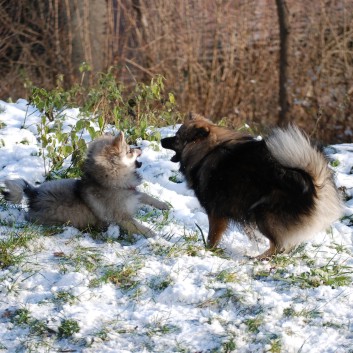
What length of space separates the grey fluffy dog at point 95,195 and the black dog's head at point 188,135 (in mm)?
375

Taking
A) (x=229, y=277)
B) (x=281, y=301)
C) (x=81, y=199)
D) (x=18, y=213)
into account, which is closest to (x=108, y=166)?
(x=81, y=199)

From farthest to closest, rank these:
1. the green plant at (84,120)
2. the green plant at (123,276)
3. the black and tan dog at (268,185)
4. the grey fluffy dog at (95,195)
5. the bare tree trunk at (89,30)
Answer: the bare tree trunk at (89,30)
the green plant at (84,120)
the grey fluffy dog at (95,195)
the black and tan dog at (268,185)
the green plant at (123,276)

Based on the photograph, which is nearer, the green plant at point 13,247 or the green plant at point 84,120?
the green plant at point 13,247

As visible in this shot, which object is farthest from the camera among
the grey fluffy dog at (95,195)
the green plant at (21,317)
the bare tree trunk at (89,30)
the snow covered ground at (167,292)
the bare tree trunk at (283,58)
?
the bare tree trunk at (89,30)

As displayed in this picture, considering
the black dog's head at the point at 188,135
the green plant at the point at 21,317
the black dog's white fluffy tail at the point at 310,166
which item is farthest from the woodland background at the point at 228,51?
the green plant at the point at 21,317

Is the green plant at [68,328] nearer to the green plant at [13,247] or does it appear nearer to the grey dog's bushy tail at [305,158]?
the green plant at [13,247]

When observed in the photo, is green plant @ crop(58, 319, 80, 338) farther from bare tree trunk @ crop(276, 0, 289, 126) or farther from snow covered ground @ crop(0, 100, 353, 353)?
bare tree trunk @ crop(276, 0, 289, 126)

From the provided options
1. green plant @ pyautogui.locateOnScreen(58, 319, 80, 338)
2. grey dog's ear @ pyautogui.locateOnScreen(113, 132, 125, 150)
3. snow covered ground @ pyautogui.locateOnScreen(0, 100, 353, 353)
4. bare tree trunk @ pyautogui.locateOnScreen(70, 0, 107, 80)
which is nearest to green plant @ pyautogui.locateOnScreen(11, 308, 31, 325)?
snow covered ground @ pyautogui.locateOnScreen(0, 100, 353, 353)

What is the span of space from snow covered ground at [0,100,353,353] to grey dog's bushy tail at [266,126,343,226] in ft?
1.48

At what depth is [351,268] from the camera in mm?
4543

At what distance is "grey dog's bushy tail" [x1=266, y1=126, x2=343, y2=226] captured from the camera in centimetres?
436

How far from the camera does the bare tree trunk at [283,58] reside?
32.8 ft

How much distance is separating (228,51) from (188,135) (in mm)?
5633

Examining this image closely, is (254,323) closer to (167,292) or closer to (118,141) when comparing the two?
(167,292)
